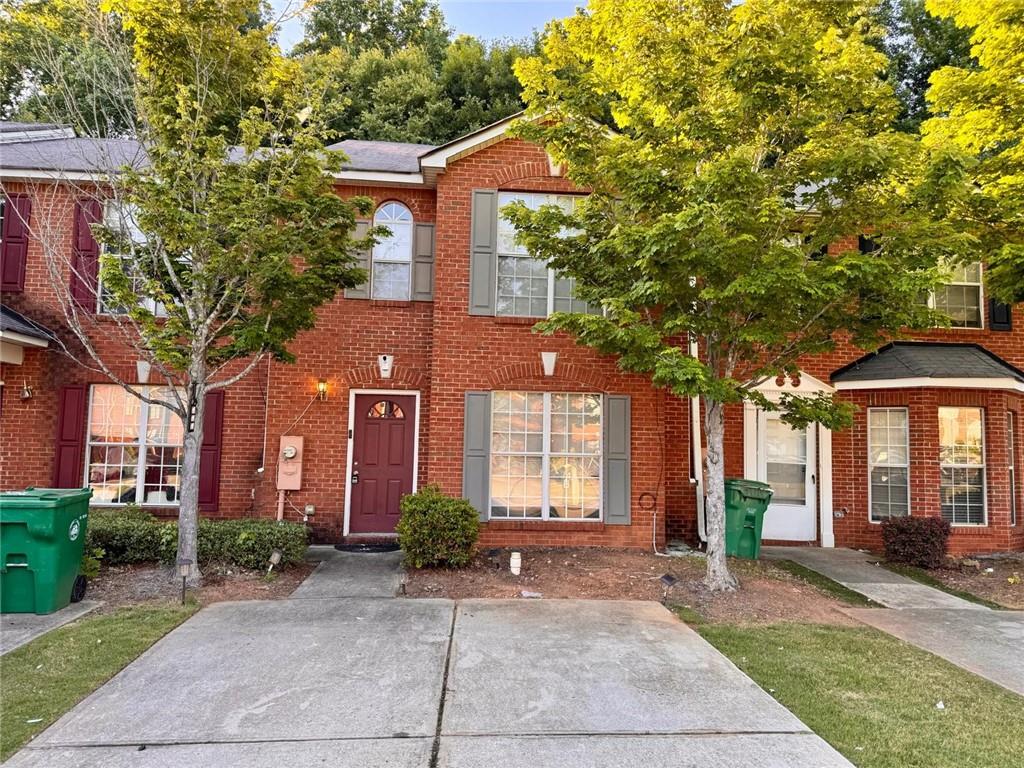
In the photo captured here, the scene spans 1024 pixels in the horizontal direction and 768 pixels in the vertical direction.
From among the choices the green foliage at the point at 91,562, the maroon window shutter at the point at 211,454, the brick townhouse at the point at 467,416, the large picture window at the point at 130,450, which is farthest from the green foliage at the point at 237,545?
the large picture window at the point at 130,450

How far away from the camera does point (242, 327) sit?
6.46 m

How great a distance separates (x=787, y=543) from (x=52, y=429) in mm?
11770

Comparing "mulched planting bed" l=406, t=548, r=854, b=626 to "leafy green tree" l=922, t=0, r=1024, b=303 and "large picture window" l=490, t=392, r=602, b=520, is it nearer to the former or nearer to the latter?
"large picture window" l=490, t=392, r=602, b=520

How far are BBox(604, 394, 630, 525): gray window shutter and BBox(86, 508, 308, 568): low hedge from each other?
431 cm

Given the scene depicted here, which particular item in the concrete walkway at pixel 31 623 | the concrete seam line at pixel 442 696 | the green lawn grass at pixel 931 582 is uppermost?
the concrete walkway at pixel 31 623

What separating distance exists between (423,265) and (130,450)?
17.8ft

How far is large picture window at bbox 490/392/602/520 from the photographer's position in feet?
27.2

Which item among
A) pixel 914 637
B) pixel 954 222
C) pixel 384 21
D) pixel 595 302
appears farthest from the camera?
pixel 384 21

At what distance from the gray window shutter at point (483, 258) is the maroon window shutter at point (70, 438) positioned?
6221 mm

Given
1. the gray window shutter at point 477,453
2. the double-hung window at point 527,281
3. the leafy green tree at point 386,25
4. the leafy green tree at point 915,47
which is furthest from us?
the leafy green tree at point 386,25

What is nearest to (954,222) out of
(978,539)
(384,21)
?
(978,539)

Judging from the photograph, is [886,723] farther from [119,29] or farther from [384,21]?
[384,21]

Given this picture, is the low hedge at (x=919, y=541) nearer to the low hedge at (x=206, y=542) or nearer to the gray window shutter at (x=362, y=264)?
the low hedge at (x=206, y=542)

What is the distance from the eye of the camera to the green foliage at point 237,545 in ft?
21.7
